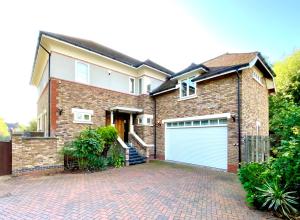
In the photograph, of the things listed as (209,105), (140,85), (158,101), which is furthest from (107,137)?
(209,105)

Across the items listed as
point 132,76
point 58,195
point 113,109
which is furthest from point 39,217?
point 132,76

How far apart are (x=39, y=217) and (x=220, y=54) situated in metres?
15.6

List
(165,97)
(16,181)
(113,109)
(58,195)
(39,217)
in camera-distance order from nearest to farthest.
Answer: (39,217)
(58,195)
(16,181)
(113,109)
(165,97)

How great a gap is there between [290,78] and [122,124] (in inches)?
655

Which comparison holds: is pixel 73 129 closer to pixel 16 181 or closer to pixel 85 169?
pixel 85 169

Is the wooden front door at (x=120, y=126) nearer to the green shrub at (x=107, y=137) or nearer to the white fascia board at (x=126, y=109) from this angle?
the white fascia board at (x=126, y=109)

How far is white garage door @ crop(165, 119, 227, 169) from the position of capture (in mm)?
11070

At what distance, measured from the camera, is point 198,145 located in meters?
12.3

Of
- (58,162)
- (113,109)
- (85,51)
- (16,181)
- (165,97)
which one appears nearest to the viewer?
(16,181)

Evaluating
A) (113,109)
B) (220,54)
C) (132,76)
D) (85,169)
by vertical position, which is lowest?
(85,169)

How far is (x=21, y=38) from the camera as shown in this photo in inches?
561

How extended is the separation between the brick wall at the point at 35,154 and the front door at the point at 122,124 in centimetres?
516

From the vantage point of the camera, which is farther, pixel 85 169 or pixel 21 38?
pixel 21 38

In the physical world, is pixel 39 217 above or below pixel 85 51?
below
